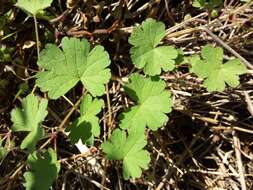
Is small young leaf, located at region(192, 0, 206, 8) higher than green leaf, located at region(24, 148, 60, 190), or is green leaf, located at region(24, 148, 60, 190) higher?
small young leaf, located at region(192, 0, 206, 8)

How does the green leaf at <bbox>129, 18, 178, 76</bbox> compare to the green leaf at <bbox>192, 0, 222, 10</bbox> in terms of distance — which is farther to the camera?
the green leaf at <bbox>192, 0, 222, 10</bbox>

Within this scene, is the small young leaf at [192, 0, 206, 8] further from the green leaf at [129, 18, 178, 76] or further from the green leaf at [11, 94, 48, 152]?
the green leaf at [11, 94, 48, 152]

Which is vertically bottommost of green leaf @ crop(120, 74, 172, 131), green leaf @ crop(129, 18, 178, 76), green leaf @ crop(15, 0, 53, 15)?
green leaf @ crop(120, 74, 172, 131)

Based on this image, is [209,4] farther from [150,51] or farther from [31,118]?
[31,118]

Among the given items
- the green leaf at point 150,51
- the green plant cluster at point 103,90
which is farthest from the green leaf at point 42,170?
the green leaf at point 150,51

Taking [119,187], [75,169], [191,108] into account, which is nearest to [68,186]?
[75,169]

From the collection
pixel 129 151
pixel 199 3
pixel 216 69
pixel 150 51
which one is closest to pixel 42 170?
pixel 129 151

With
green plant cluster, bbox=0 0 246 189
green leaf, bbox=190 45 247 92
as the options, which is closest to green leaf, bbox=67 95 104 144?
green plant cluster, bbox=0 0 246 189

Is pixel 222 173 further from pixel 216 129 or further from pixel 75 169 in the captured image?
pixel 75 169
